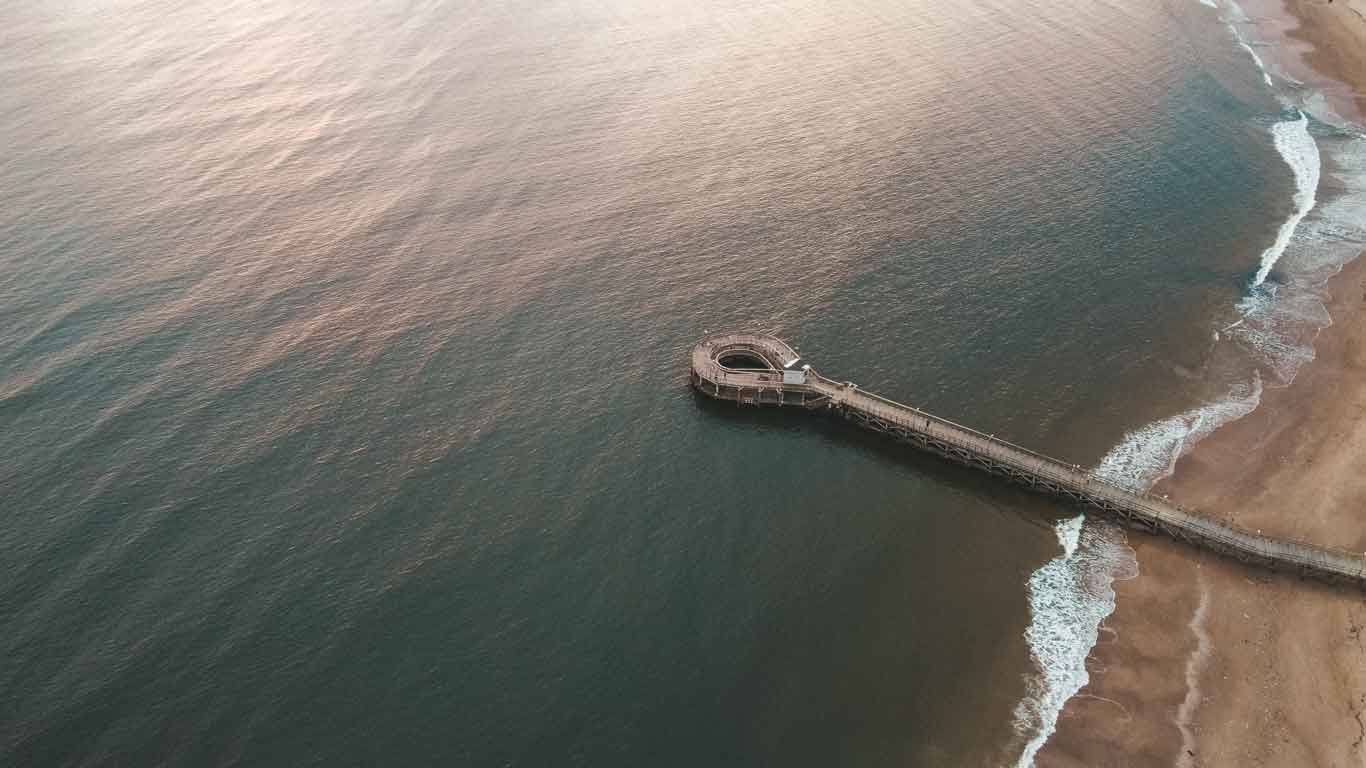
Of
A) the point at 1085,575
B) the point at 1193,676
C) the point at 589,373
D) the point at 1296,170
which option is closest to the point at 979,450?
the point at 1085,575

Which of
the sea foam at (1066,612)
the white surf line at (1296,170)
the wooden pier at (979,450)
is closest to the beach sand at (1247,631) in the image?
the sea foam at (1066,612)

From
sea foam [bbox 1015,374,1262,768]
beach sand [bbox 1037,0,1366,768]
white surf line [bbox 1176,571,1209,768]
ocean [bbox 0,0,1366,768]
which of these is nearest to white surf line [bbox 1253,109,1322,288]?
ocean [bbox 0,0,1366,768]

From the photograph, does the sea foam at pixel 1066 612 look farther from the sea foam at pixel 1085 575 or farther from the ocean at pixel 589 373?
the ocean at pixel 589 373

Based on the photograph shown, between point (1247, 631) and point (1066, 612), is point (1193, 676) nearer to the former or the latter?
point (1247, 631)

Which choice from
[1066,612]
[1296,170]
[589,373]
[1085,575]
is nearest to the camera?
[1066,612]

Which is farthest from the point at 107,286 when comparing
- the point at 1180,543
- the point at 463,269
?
the point at 1180,543
